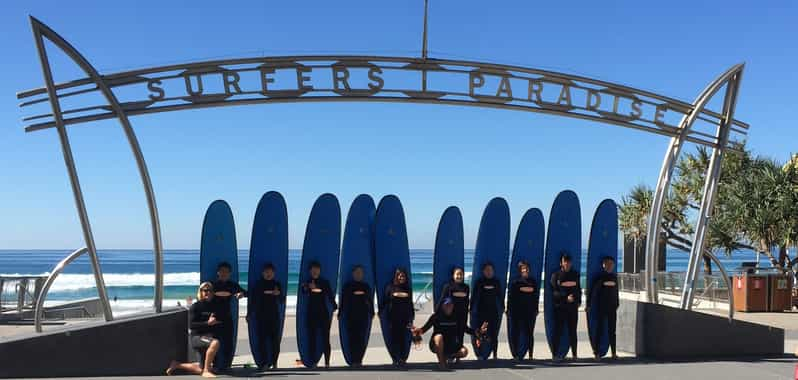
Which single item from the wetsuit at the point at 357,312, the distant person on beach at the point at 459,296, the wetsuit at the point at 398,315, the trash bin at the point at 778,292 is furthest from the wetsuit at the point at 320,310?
the trash bin at the point at 778,292

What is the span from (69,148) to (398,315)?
345 centimetres

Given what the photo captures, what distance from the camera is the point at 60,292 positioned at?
129 feet

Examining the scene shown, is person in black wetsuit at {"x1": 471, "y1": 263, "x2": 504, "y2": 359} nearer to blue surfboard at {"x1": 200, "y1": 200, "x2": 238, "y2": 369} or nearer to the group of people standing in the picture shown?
the group of people standing

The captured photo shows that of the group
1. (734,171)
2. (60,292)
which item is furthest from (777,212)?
(60,292)

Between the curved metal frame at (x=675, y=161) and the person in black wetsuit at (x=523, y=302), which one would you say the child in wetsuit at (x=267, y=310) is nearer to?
the person in black wetsuit at (x=523, y=302)

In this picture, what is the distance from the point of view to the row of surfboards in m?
7.15

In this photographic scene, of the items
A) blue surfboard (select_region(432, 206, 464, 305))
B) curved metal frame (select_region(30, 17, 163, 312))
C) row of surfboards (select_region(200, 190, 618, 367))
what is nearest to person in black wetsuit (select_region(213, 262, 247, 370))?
row of surfboards (select_region(200, 190, 618, 367))

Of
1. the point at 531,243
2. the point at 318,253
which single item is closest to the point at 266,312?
the point at 318,253

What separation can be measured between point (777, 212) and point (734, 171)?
2956 mm

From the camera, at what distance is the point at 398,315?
7156 mm

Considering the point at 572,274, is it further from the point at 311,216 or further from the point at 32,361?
the point at 32,361

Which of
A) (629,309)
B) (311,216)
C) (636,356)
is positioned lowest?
(636,356)

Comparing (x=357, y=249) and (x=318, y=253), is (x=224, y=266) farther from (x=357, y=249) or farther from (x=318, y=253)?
(x=357, y=249)

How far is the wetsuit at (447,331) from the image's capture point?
6988mm
